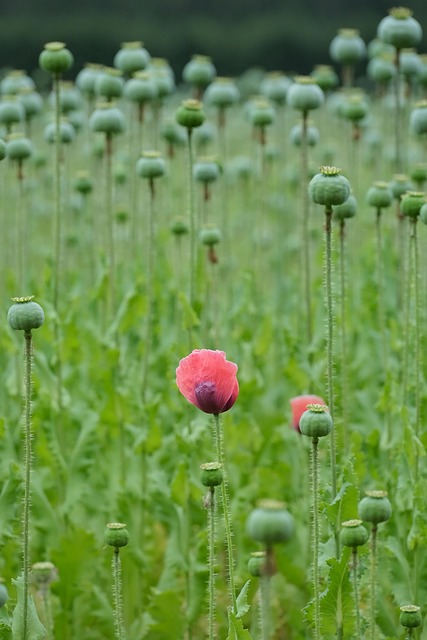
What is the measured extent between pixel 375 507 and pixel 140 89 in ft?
6.28

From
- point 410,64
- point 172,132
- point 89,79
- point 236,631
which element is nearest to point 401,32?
point 410,64

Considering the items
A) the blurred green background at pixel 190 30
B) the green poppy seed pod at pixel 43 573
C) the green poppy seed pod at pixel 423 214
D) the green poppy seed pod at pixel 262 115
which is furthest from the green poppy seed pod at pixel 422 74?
the blurred green background at pixel 190 30

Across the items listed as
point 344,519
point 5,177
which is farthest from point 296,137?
point 344,519

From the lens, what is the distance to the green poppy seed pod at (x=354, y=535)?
235cm

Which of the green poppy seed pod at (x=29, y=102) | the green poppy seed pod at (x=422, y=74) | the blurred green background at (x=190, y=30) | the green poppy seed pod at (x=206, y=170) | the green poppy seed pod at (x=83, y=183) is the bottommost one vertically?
the green poppy seed pod at (x=206, y=170)

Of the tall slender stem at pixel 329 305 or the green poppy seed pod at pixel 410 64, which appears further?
the green poppy seed pod at pixel 410 64

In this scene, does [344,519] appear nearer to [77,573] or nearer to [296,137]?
[77,573]

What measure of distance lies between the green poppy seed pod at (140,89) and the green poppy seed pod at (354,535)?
1980 millimetres

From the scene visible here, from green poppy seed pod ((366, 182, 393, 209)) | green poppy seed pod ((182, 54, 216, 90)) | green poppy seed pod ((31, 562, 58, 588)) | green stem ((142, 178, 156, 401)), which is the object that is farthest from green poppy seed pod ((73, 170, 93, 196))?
green poppy seed pod ((31, 562, 58, 588))

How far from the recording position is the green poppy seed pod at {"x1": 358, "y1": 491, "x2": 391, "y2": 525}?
2479 millimetres

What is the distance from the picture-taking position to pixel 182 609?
3.51m

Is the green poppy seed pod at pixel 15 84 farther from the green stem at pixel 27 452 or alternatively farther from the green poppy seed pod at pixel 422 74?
the green stem at pixel 27 452

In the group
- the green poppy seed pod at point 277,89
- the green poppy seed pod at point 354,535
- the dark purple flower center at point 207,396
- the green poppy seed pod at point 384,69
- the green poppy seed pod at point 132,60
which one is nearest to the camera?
the dark purple flower center at point 207,396

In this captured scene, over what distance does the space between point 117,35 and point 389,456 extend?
1375cm
